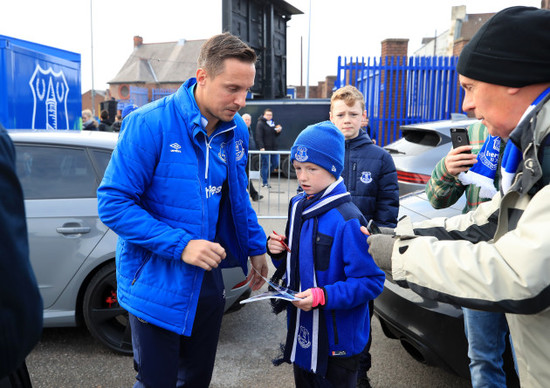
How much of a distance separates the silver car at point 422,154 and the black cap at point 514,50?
3581 millimetres

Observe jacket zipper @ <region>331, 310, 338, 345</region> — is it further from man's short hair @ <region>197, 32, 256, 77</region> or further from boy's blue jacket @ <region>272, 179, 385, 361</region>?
man's short hair @ <region>197, 32, 256, 77</region>

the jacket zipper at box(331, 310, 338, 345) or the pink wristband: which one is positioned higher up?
the pink wristband

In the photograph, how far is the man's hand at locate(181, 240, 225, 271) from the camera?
182 cm

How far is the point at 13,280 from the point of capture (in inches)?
35.4

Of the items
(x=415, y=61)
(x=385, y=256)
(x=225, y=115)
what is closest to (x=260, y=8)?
(x=415, y=61)

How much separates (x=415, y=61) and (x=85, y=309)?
12559 millimetres

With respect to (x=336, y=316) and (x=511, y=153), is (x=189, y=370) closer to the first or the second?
(x=336, y=316)

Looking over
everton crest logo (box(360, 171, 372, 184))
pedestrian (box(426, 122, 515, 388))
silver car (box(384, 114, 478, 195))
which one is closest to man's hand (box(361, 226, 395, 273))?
pedestrian (box(426, 122, 515, 388))

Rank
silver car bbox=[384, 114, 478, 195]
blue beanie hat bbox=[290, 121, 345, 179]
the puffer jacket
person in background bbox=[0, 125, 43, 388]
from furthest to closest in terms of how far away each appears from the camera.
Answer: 1. silver car bbox=[384, 114, 478, 195]
2. blue beanie hat bbox=[290, 121, 345, 179]
3. the puffer jacket
4. person in background bbox=[0, 125, 43, 388]

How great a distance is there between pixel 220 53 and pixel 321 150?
2.05 ft

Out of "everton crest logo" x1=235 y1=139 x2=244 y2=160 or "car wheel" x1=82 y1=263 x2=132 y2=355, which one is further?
"car wheel" x1=82 y1=263 x2=132 y2=355

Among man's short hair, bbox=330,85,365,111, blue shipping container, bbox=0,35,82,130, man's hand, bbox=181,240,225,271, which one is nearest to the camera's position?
man's hand, bbox=181,240,225,271

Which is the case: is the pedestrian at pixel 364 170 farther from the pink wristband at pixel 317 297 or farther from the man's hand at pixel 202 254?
the man's hand at pixel 202 254

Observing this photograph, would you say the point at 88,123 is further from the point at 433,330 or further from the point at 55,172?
the point at 433,330
